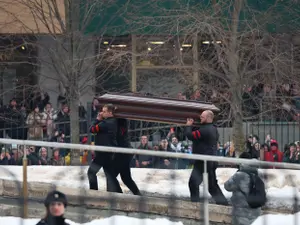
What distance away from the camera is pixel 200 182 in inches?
413

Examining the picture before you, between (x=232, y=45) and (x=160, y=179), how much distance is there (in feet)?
18.2

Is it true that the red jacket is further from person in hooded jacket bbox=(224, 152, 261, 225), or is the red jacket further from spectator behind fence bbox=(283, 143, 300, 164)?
person in hooded jacket bbox=(224, 152, 261, 225)

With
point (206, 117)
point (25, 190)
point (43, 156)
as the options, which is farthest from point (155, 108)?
point (25, 190)

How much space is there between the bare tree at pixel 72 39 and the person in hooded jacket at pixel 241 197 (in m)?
7.51

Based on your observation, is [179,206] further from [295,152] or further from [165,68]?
[165,68]

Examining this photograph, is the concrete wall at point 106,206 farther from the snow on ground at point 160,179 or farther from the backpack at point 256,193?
the backpack at point 256,193

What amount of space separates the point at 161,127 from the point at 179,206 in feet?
22.5

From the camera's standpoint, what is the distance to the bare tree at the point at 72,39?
1733 centimetres

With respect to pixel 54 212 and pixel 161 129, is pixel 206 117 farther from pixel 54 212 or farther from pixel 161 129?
pixel 161 129

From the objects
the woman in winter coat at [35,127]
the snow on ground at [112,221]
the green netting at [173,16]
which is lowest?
the snow on ground at [112,221]

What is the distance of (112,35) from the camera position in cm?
1923

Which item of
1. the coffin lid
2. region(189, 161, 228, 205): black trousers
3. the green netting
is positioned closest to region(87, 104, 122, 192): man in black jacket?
the coffin lid

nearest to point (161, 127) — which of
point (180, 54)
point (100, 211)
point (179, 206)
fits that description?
point (180, 54)

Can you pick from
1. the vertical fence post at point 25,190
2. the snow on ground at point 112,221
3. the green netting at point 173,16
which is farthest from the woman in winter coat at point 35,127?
the snow on ground at point 112,221
